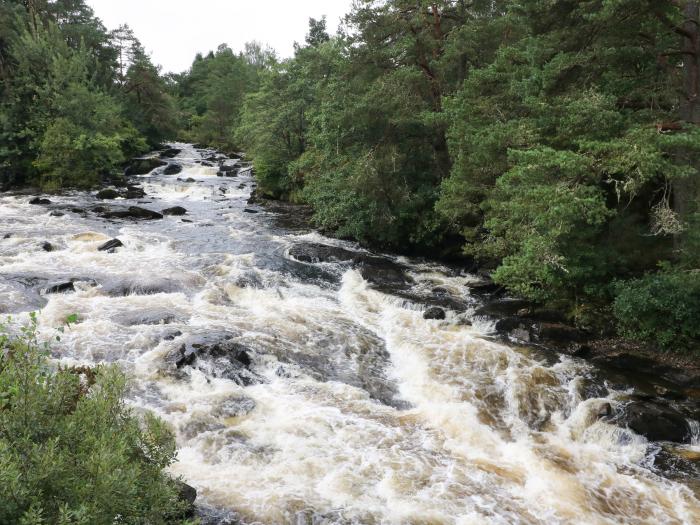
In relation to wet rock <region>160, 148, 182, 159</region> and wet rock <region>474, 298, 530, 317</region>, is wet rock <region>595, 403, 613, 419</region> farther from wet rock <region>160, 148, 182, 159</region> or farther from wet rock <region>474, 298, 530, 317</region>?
wet rock <region>160, 148, 182, 159</region>

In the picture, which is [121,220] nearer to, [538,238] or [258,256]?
[258,256]

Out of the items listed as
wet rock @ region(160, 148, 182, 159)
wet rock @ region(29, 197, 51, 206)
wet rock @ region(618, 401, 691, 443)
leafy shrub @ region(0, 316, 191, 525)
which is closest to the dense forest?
wet rock @ region(618, 401, 691, 443)

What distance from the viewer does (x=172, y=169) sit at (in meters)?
41.8

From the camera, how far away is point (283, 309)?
47.8ft

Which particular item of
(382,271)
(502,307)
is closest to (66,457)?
(502,307)

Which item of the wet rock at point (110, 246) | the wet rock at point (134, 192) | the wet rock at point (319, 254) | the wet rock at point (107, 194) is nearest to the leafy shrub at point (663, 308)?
the wet rock at point (319, 254)

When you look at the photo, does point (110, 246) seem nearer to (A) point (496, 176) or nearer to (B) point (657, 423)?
(A) point (496, 176)

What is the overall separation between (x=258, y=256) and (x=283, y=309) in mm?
5526

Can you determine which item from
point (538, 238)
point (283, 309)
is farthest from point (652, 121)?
point (283, 309)

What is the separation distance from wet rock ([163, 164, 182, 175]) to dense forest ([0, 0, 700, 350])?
481cm

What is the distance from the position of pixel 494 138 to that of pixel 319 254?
9.39 metres

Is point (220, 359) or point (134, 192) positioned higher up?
point (134, 192)

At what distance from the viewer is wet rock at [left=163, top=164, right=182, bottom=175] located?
135 ft

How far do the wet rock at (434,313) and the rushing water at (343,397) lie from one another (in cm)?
26
